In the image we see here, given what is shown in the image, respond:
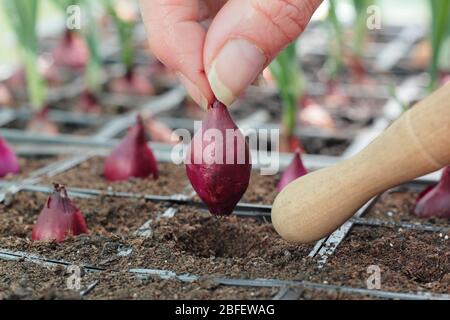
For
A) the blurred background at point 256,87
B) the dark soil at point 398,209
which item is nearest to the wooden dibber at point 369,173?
the dark soil at point 398,209

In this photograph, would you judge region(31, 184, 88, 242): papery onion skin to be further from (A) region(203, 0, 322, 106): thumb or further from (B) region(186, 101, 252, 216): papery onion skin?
(A) region(203, 0, 322, 106): thumb

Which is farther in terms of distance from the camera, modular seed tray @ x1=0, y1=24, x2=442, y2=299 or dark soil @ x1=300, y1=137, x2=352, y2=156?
dark soil @ x1=300, y1=137, x2=352, y2=156

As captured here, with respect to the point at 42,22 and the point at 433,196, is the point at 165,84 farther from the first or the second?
the point at 433,196

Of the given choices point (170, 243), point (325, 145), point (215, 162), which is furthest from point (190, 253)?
point (325, 145)

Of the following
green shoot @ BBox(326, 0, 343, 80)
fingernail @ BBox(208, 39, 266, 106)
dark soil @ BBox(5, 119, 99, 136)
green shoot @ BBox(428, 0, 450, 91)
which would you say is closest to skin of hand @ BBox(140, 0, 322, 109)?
fingernail @ BBox(208, 39, 266, 106)

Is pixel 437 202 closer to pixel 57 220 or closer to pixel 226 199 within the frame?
pixel 226 199

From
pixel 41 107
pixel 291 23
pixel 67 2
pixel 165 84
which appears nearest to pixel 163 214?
pixel 291 23
